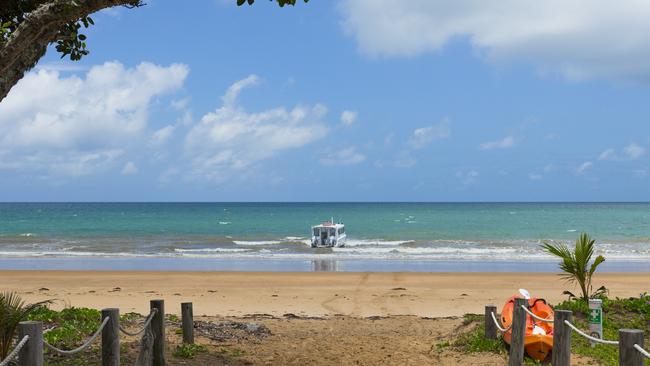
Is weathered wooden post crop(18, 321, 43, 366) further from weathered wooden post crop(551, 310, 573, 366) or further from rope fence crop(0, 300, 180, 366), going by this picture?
weathered wooden post crop(551, 310, 573, 366)

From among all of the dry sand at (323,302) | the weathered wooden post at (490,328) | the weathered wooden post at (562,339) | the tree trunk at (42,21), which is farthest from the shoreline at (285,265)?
the tree trunk at (42,21)

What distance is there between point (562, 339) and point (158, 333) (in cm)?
470

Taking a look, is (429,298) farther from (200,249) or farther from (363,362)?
(200,249)

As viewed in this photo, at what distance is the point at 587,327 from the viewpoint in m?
10.2

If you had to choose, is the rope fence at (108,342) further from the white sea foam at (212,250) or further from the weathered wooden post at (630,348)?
the white sea foam at (212,250)

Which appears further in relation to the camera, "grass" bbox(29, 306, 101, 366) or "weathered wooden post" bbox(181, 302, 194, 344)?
"weathered wooden post" bbox(181, 302, 194, 344)

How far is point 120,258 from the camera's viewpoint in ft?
105

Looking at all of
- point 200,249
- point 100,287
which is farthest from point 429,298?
point 200,249

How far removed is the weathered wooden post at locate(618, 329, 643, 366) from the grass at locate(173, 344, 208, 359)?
5753 mm

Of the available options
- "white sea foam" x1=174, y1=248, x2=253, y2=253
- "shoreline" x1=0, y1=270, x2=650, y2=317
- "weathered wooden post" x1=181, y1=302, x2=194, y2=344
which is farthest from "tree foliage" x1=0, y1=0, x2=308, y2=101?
"white sea foam" x1=174, y1=248, x2=253, y2=253

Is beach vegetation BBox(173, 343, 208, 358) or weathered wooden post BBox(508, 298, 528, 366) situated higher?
weathered wooden post BBox(508, 298, 528, 366)

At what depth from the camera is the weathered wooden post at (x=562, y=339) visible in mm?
7262

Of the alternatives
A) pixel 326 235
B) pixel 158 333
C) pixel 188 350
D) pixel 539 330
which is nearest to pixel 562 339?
pixel 539 330

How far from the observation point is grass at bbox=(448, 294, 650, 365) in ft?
30.1
